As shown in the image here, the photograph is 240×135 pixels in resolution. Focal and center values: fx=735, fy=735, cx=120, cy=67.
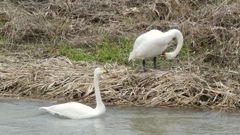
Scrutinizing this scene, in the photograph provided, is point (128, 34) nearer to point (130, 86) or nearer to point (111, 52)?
point (111, 52)

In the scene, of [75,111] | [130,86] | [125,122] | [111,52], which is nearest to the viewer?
[125,122]

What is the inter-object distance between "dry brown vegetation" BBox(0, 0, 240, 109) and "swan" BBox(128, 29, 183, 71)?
35cm

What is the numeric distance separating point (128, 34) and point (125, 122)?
5345 mm

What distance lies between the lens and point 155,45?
13273mm

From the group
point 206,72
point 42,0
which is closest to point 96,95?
point 206,72

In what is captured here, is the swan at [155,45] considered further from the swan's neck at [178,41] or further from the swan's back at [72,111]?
the swan's back at [72,111]

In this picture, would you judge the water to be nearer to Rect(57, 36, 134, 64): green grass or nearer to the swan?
the swan

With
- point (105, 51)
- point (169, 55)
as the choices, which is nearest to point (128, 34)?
point (105, 51)

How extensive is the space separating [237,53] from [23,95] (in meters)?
4.14

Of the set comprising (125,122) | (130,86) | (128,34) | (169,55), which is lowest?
(125,122)

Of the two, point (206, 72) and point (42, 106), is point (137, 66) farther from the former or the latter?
point (42, 106)

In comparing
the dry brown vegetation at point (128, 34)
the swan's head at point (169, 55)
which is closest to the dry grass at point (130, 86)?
the dry brown vegetation at point (128, 34)

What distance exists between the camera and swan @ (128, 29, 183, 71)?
43.5 ft

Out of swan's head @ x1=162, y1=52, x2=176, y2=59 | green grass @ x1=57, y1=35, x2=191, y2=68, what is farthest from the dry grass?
green grass @ x1=57, y1=35, x2=191, y2=68
